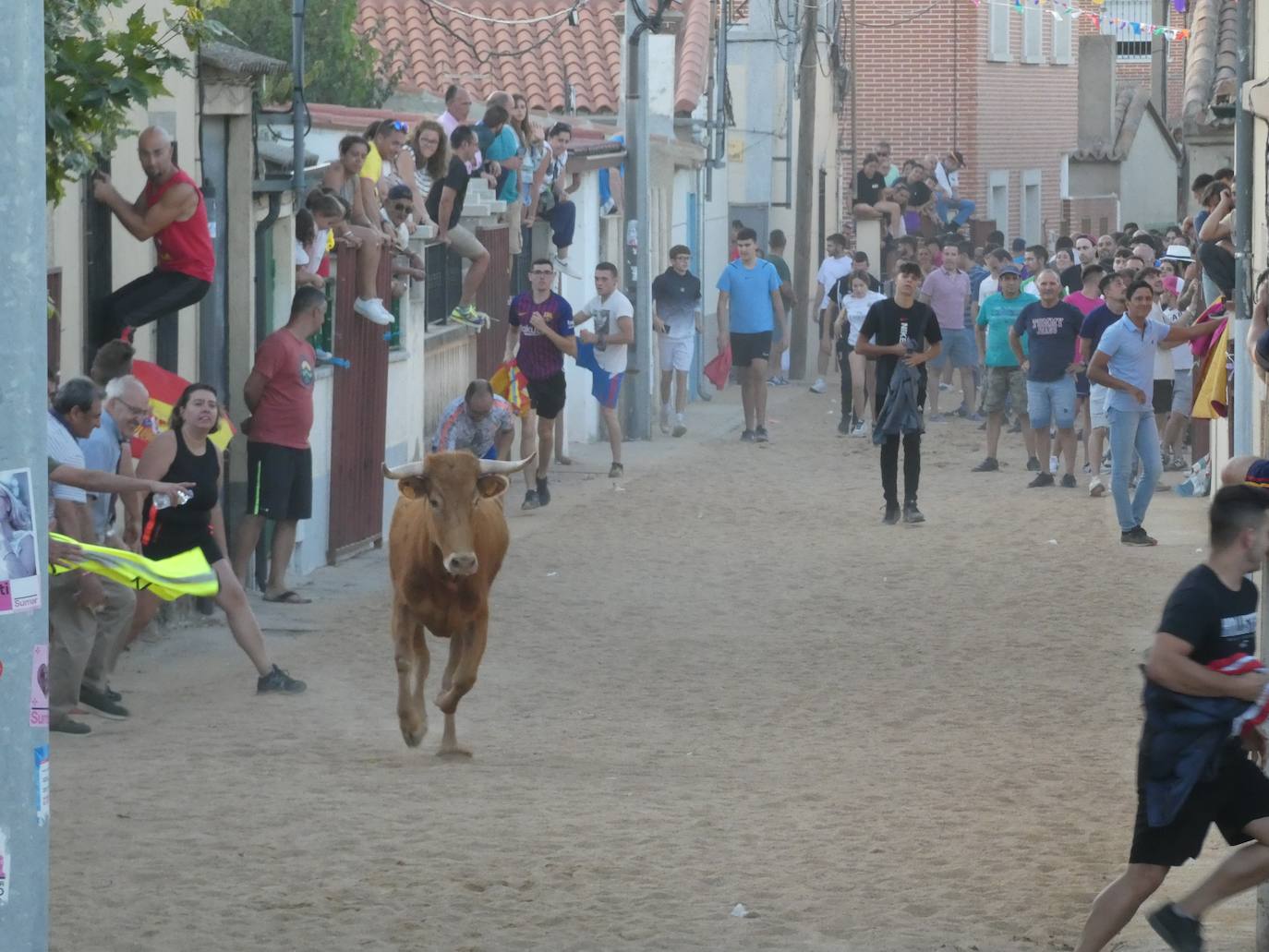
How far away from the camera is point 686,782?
893 cm

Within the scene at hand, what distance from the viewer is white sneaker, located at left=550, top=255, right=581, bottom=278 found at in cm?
2123

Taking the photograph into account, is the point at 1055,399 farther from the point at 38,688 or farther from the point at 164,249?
the point at 38,688

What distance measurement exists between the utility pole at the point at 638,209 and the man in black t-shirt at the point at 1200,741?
16.7 m

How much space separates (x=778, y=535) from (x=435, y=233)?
362 cm

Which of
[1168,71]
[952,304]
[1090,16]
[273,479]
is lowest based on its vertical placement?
[273,479]

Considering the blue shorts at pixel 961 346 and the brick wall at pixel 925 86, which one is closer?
the blue shorts at pixel 961 346

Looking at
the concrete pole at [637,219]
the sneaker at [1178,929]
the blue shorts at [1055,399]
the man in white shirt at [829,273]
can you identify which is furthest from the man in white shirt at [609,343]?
the sneaker at [1178,929]

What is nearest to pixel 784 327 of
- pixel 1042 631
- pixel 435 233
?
pixel 435 233

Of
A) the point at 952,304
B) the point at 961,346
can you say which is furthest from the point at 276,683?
the point at 961,346

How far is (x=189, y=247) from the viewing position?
11.1 metres

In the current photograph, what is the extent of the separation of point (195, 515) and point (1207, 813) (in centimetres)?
578

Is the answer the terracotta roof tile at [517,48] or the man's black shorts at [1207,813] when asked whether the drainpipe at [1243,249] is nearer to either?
the man's black shorts at [1207,813]

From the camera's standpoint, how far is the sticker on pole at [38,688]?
14.0 ft

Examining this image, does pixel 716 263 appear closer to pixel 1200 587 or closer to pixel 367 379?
pixel 367 379
